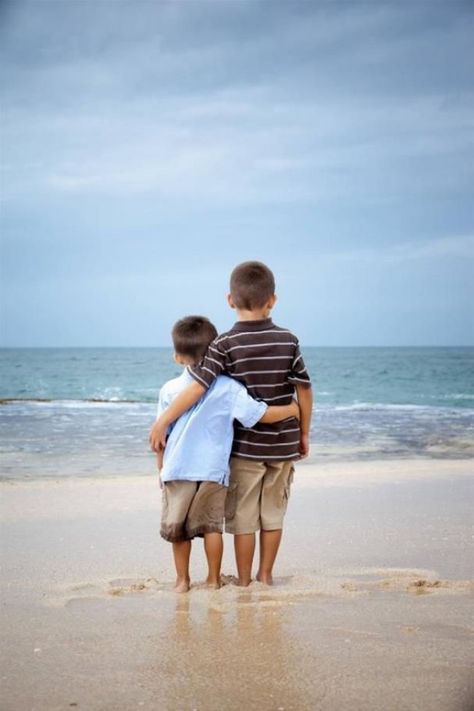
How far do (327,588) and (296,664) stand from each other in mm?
1133

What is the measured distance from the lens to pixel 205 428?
3900 mm

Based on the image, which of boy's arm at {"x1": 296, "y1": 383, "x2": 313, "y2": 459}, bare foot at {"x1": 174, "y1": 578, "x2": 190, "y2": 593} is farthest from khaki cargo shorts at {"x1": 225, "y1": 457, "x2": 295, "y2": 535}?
bare foot at {"x1": 174, "y1": 578, "x2": 190, "y2": 593}

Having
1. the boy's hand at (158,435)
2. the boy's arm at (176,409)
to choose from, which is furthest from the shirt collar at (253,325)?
the boy's hand at (158,435)

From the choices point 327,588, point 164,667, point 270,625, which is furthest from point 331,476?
point 164,667

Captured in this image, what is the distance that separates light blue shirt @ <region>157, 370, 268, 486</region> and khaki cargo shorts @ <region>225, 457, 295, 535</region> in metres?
0.12

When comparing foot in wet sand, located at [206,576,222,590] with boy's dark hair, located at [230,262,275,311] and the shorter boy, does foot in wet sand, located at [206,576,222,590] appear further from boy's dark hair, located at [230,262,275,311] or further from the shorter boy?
boy's dark hair, located at [230,262,275,311]

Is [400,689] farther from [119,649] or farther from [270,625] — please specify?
[119,649]

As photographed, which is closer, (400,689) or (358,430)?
(400,689)

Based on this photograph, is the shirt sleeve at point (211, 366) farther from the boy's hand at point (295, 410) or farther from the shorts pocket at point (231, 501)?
the shorts pocket at point (231, 501)

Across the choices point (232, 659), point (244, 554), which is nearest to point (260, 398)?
point (244, 554)

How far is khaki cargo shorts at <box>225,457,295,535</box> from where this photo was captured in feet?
13.1

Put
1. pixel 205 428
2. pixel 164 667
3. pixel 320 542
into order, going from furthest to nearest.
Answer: pixel 320 542 → pixel 205 428 → pixel 164 667

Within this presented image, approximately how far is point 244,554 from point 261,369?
928 mm

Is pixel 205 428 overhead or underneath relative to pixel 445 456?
overhead
